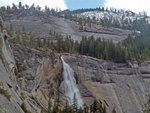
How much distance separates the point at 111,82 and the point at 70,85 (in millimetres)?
12960

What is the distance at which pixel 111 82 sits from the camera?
68562 mm

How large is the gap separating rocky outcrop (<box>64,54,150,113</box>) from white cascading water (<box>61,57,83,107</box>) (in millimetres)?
1419

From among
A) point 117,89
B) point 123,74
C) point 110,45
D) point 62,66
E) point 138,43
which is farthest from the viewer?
point 138,43

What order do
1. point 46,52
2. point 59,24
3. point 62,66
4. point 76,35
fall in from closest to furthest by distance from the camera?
1. point 46,52
2. point 62,66
3. point 76,35
4. point 59,24

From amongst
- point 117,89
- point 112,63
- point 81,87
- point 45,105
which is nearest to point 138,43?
point 112,63

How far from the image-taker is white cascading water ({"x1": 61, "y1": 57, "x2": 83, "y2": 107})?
59656 mm

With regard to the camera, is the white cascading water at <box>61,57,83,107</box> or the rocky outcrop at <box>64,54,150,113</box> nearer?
the white cascading water at <box>61,57,83,107</box>

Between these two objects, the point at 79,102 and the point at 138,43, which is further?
the point at 138,43

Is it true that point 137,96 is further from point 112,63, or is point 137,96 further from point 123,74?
point 112,63

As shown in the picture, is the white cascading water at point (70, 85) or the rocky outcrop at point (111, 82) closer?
the white cascading water at point (70, 85)

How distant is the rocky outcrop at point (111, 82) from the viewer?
6384 cm

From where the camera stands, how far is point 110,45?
85188 millimetres

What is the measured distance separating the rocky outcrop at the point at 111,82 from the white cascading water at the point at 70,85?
1.42m

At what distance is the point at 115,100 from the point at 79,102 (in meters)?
10.1
